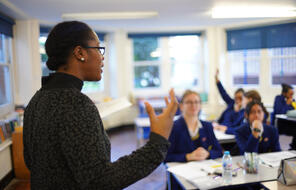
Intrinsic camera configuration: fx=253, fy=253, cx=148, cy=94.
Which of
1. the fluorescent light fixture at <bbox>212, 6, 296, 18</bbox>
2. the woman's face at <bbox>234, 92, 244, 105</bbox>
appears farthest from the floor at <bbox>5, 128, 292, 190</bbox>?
the fluorescent light fixture at <bbox>212, 6, 296, 18</bbox>

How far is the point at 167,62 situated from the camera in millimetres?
7480

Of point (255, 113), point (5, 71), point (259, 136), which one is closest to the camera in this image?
point (259, 136)

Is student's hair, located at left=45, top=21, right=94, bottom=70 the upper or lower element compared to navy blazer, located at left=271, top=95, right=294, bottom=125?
upper

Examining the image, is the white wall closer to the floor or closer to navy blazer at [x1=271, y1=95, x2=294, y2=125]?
the floor

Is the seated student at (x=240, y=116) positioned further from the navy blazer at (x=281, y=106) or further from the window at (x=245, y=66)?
the window at (x=245, y=66)

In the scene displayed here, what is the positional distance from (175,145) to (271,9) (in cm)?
398

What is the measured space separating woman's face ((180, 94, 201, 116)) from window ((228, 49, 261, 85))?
4683 millimetres

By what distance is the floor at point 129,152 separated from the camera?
3.51m

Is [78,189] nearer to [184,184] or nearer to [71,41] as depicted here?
[71,41]

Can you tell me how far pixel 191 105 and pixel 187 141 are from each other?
383 mm

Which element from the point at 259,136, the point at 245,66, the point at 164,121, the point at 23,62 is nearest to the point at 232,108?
the point at 259,136

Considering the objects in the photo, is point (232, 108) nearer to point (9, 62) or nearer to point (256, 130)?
point (256, 130)

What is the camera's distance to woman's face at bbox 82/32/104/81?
834mm

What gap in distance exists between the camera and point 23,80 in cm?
514
